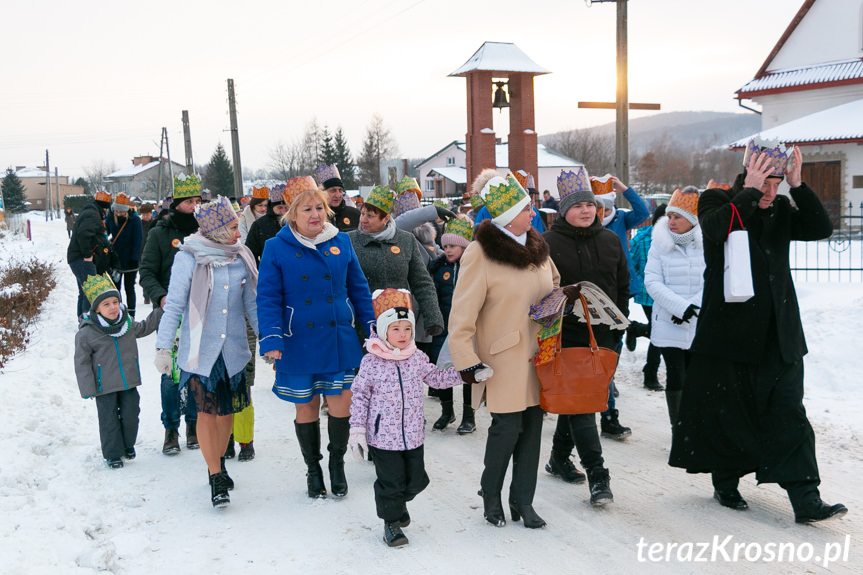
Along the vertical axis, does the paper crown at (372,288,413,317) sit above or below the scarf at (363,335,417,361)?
above

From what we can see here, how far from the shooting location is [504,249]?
15.2ft

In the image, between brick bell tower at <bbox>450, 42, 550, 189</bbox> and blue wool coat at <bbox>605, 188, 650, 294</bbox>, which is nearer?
blue wool coat at <bbox>605, 188, 650, 294</bbox>

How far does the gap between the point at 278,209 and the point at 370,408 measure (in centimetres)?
415

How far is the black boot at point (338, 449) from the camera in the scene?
5.32 metres

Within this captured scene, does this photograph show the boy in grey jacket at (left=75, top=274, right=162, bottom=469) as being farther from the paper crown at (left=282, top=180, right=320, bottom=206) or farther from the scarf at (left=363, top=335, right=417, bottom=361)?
the scarf at (left=363, top=335, right=417, bottom=361)

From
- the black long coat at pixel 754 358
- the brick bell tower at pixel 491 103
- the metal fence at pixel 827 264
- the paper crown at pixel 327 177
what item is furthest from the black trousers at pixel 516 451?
the brick bell tower at pixel 491 103

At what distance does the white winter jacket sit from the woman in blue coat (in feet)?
8.81

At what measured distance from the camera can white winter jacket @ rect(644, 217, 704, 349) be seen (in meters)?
6.30

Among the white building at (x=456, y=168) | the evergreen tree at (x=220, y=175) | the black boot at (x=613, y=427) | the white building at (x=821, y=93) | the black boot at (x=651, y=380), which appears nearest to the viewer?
the black boot at (x=613, y=427)

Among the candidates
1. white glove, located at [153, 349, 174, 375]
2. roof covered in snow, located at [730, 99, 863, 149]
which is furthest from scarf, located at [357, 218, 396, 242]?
roof covered in snow, located at [730, 99, 863, 149]

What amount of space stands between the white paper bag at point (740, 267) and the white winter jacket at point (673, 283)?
155 centimetres

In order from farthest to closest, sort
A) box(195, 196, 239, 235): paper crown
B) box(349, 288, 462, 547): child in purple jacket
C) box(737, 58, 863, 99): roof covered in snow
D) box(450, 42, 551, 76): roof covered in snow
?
box(450, 42, 551, 76): roof covered in snow, box(737, 58, 863, 99): roof covered in snow, box(195, 196, 239, 235): paper crown, box(349, 288, 462, 547): child in purple jacket

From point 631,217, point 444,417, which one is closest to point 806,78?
point 631,217

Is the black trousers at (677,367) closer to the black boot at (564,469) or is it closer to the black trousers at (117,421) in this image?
the black boot at (564,469)
